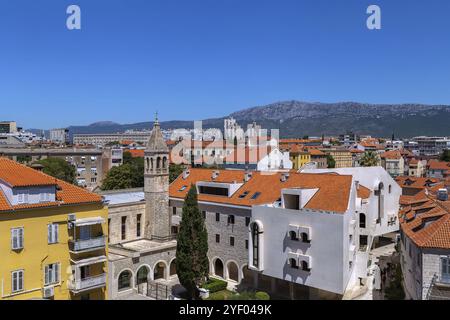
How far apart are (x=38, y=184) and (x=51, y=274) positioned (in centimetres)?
563

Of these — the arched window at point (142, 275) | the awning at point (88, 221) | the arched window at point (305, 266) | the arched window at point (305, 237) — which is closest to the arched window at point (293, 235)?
the arched window at point (305, 237)

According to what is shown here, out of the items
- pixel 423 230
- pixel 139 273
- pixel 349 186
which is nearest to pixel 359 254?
pixel 349 186

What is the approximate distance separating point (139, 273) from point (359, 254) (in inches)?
746

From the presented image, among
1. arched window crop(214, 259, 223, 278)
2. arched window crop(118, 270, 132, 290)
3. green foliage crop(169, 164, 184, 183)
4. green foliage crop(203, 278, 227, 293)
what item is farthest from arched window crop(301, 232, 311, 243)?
green foliage crop(169, 164, 184, 183)

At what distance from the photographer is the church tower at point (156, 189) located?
147 feet

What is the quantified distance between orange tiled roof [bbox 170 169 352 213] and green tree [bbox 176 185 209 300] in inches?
188

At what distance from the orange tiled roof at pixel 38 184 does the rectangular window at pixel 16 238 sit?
1282mm

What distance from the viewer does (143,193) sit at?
48.1 meters

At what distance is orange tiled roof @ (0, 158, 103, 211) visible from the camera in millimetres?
25672

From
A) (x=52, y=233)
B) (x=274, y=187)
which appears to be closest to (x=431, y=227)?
(x=274, y=187)

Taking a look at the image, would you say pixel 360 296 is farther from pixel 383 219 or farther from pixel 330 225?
pixel 383 219

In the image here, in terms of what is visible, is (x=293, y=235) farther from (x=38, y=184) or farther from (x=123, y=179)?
(x=123, y=179)

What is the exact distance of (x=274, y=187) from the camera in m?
39.2

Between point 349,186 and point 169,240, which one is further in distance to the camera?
point 169,240
